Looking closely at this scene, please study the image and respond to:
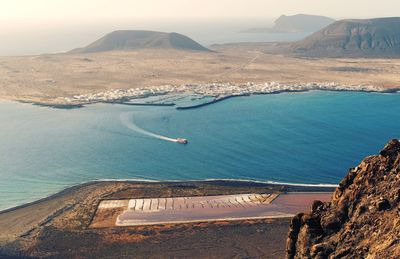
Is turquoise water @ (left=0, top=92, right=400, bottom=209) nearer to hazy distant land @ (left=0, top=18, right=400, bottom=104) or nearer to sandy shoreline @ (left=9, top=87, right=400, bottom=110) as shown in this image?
sandy shoreline @ (left=9, top=87, right=400, bottom=110)

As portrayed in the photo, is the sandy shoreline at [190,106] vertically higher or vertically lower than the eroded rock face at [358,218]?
lower

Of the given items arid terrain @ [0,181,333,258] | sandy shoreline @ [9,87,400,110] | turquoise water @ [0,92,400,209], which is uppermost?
sandy shoreline @ [9,87,400,110]

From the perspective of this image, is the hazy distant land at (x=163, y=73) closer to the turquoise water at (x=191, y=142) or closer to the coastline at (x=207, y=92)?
the coastline at (x=207, y=92)

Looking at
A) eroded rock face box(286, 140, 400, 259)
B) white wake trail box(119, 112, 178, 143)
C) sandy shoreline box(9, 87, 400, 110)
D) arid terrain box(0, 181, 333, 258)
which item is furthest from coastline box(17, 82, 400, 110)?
eroded rock face box(286, 140, 400, 259)

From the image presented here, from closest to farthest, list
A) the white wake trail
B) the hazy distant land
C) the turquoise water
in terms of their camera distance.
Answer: the turquoise water < the white wake trail < the hazy distant land

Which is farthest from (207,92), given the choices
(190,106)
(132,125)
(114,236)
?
(114,236)

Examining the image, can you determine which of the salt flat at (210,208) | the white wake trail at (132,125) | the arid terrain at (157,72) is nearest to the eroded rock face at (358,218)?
the salt flat at (210,208)
